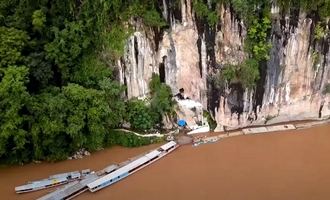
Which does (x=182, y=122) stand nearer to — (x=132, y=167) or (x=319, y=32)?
(x=132, y=167)

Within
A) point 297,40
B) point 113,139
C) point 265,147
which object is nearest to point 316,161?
point 265,147

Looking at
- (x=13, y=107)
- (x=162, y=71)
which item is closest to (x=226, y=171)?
(x=162, y=71)

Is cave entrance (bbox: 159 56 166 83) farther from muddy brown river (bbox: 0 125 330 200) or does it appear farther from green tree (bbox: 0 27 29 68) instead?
green tree (bbox: 0 27 29 68)

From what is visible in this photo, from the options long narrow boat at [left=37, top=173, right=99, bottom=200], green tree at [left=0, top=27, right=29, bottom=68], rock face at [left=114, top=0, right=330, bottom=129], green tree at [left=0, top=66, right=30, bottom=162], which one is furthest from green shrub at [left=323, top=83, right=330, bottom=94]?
green tree at [left=0, top=27, right=29, bottom=68]

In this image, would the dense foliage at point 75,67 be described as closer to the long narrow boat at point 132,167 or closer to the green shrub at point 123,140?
the green shrub at point 123,140

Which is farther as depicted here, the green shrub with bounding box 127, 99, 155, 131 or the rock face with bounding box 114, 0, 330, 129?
the green shrub with bounding box 127, 99, 155, 131

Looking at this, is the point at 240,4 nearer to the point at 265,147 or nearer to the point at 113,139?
the point at 265,147
